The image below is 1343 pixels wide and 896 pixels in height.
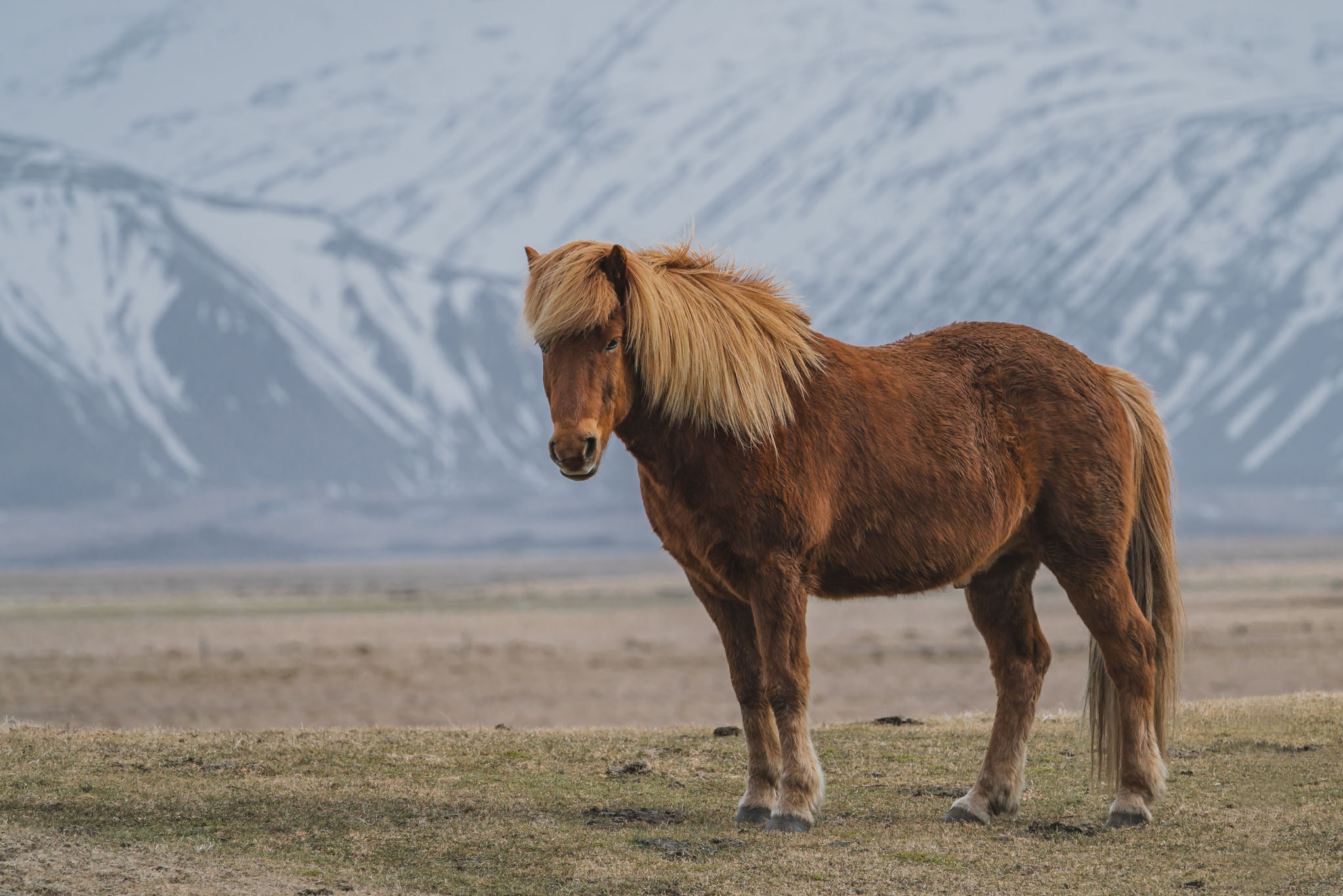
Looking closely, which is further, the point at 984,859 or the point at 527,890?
the point at 984,859

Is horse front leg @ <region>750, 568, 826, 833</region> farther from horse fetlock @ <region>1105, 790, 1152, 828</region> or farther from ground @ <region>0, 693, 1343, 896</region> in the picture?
horse fetlock @ <region>1105, 790, 1152, 828</region>

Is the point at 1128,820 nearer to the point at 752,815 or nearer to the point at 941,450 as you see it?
the point at 752,815

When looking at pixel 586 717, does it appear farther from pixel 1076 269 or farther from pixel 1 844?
pixel 1076 269

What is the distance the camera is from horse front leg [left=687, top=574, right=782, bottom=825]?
7.81 metres

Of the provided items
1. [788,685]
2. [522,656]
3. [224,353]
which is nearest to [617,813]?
[788,685]

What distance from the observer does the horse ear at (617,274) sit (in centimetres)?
725

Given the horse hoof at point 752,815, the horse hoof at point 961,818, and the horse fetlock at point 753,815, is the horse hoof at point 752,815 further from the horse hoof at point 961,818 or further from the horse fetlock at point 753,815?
the horse hoof at point 961,818

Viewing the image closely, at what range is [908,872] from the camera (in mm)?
6641

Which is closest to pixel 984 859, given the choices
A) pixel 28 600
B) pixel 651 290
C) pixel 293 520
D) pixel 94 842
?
pixel 651 290

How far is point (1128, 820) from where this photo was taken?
7766mm

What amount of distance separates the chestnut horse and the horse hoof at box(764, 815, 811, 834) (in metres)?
0.01

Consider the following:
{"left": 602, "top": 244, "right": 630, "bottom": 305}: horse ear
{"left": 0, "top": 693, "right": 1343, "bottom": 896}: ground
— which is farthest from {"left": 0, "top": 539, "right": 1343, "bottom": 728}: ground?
{"left": 602, "top": 244, "right": 630, "bottom": 305}: horse ear

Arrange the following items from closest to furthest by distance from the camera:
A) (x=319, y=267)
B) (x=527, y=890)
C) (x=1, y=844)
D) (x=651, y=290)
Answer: (x=527, y=890)
(x=1, y=844)
(x=651, y=290)
(x=319, y=267)

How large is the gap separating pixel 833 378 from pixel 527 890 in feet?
10.2
